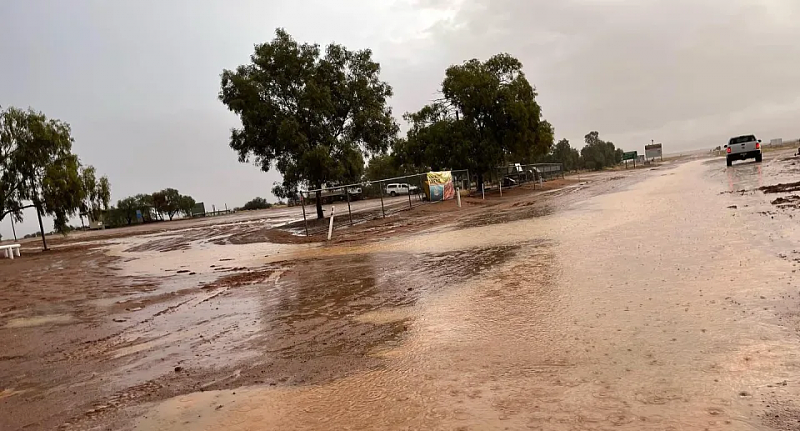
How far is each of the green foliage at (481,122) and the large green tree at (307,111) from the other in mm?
9364

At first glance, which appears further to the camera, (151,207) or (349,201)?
(151,207)

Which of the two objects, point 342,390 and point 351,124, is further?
point 351,124

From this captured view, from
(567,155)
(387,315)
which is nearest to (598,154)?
(567,155)

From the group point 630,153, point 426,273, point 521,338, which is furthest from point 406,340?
point 630,153

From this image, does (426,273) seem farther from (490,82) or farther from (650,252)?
(490,82)

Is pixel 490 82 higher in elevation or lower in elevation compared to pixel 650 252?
higher

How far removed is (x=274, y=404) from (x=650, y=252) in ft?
26.0

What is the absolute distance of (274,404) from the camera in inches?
187

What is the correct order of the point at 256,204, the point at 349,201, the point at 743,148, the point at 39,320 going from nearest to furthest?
the point at 39,320 → the point at 349,201 → the point at 743,148 → the point at 256,204

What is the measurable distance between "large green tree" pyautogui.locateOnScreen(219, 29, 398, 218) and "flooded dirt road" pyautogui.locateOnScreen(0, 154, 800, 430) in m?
17.5

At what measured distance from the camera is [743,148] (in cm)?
3878

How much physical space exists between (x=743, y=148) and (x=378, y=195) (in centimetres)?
2717

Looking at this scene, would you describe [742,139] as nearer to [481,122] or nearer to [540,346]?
[481,122]

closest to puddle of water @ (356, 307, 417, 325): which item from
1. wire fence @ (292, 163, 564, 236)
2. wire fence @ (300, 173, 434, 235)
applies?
wire fence @ (300, 173, 434, 235)
